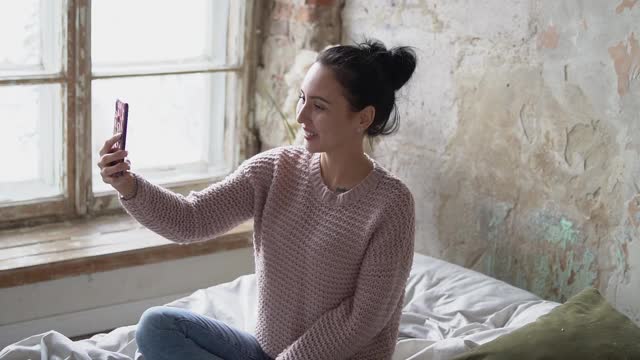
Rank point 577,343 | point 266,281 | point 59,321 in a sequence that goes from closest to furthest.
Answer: point 577,343 → point 266,281 → point 59,321

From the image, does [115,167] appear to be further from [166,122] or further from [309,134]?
[166,122]

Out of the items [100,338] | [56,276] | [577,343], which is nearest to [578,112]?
[577,343]

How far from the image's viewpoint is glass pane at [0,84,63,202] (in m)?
3.16

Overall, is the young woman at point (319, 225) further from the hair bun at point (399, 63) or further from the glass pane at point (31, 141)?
the glass pane at point (31, 141)

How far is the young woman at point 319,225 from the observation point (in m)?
2.19

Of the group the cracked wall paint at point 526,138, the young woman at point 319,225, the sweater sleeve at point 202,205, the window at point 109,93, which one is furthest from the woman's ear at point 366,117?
the window at point 109,93

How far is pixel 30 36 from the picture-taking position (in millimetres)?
3121

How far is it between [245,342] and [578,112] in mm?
1108

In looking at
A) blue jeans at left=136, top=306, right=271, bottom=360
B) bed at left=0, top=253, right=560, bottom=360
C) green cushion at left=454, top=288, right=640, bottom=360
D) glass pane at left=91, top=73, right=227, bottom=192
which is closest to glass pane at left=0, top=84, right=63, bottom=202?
glass pane at left=91, top=73, right=227, bottom=192

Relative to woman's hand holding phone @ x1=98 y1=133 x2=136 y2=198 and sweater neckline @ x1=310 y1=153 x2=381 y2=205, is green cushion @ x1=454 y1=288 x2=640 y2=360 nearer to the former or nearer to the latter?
sweater neckline @ x1=310 y1=153 x2=381 y2=205

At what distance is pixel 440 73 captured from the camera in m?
3.05

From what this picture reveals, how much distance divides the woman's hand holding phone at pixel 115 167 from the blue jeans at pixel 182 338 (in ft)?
1.00

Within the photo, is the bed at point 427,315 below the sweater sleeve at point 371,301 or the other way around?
below

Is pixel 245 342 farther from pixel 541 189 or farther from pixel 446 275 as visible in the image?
pixel 541 189
